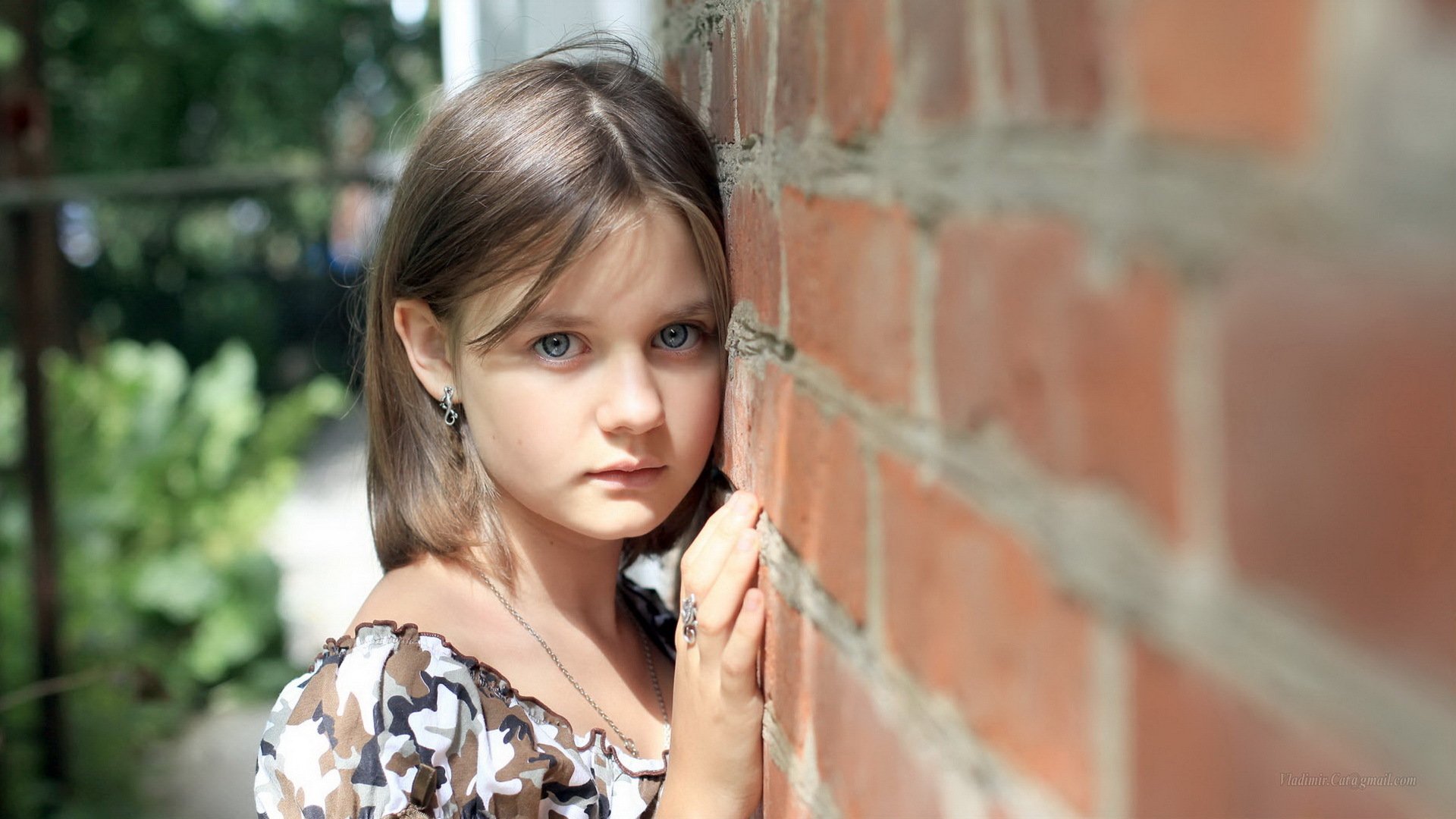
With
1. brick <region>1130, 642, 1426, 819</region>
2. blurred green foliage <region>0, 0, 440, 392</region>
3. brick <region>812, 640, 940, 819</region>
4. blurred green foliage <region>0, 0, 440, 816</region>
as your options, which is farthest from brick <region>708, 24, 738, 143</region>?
blurred green foliage <region>0, 0, 440, 392</region>

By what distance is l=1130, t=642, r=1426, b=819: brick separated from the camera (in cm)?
38

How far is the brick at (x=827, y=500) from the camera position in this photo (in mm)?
823

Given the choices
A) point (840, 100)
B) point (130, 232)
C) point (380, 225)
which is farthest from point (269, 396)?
point (840, 100)

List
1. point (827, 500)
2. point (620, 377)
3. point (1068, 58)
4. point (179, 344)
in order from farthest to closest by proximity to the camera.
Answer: point (179, 344) → point (620, 377) → point (827, 500) → point (1068, 58)

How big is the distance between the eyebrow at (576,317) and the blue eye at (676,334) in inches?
1.0

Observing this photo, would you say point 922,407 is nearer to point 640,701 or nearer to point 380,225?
point 640,701

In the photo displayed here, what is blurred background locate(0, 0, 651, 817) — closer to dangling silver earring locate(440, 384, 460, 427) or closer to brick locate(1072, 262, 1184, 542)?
dangling silver earring locate(440, 384, 460, 427)

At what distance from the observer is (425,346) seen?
5.51ft

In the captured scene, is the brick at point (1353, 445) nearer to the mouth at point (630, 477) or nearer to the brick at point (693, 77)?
the mouth at point (630, 477)

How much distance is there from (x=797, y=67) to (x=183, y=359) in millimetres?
9060

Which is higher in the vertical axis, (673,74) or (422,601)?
(673,74)

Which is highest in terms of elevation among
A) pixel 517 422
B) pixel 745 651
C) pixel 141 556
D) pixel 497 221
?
pixel 497 221

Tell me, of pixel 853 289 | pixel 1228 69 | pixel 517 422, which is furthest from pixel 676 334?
pixel 1228 69

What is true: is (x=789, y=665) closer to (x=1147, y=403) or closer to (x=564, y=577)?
(x=1147, y=403)
